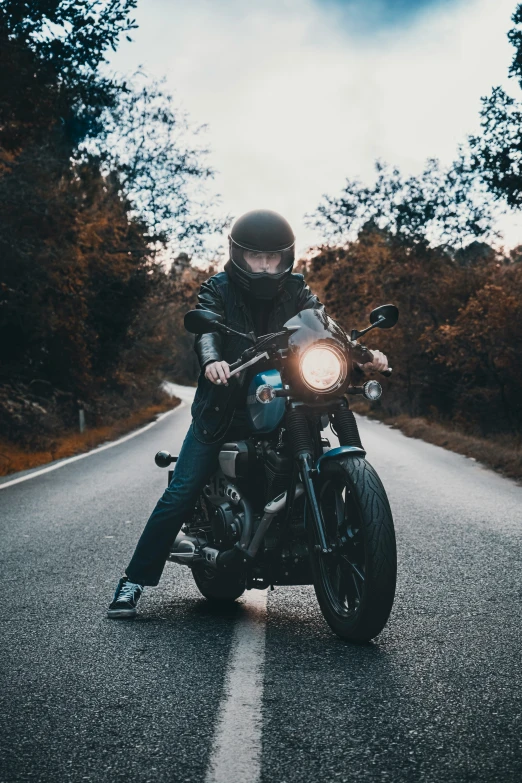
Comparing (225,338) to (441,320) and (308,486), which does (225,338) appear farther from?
(441,320)

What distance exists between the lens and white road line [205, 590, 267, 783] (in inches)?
121

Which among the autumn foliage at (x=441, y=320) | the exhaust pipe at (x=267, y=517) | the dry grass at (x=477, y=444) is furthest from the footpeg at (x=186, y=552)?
the autumn foliage at (x=441, y=320)

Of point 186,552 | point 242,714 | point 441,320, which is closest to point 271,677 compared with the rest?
point 242,714

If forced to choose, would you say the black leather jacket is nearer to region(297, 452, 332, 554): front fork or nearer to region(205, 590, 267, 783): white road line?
region(297, 452, 332, 554): front fork

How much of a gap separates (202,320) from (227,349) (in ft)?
1.57

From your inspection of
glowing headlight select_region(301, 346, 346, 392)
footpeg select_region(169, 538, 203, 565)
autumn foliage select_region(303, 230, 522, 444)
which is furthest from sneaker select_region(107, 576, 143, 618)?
autumn foliage select_region(303, 230, 522, 444)

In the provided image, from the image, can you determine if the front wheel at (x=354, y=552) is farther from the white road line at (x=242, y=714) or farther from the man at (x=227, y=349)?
the man at (x=227, y=349)

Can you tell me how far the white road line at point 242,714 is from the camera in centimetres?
307

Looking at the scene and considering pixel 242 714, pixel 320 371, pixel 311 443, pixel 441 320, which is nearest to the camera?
pixel 242 714

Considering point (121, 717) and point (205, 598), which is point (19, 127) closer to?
point (205, 598)

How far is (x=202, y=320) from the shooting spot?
15.3 ft

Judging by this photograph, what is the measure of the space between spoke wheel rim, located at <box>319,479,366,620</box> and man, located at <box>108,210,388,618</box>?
0.66 metres

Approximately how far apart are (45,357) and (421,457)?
10872mm

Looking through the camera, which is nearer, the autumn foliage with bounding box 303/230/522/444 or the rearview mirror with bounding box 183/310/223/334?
the rearview mirror with bounding box 183/310/223/334
